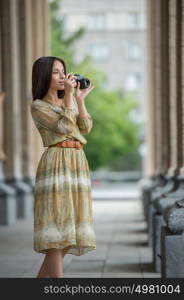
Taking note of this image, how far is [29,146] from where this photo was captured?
24.9 metres

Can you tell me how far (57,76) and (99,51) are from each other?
83.6 m

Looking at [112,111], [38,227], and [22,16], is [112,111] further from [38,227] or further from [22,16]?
[38,227]

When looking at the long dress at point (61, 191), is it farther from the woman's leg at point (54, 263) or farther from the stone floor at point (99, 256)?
the stone floor at point (99, 256)

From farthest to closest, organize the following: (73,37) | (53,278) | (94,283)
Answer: (73,37)
(53,278)
(94,283)

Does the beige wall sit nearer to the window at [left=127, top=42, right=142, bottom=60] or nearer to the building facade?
the building facade

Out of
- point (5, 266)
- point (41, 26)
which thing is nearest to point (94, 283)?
point (5, 266)

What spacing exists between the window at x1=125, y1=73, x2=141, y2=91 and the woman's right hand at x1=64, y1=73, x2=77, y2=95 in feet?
272

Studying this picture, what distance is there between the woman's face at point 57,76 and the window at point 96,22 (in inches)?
3354

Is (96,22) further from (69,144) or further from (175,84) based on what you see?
(69,144)

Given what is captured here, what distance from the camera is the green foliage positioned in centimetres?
7806

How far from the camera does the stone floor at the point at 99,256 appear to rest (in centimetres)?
988

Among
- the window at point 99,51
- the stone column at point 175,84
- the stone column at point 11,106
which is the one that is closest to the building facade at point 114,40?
the window at point 99,51

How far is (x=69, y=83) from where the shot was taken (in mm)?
6715

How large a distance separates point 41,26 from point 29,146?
590 cm
